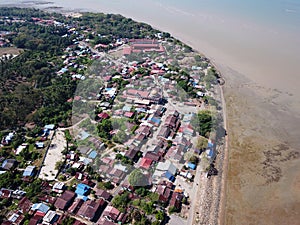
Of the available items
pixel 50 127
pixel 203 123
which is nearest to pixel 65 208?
pixel 50 127

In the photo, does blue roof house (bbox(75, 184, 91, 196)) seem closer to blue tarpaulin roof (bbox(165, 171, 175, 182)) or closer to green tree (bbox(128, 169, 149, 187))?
green tree (bbox(128, 169, 149, 187))

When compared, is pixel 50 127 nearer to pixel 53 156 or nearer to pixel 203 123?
pixel 53 156

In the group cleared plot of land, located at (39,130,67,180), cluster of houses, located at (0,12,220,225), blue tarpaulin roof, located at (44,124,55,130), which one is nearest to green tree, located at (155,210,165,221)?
cluster of houses, located at (0,12,220,225)

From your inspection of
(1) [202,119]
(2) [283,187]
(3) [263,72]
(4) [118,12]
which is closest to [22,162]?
(1) [202,119]

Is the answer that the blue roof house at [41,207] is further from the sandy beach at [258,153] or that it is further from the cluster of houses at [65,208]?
the sandy beach at [258,153]

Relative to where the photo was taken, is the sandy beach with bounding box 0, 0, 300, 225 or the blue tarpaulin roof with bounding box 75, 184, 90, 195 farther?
the sandy beach with bounding box 0, 0, 300, 225
